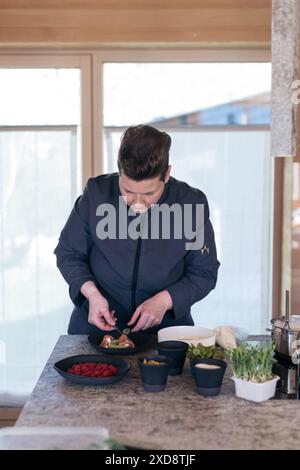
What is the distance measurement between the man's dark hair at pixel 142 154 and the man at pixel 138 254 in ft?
0.52

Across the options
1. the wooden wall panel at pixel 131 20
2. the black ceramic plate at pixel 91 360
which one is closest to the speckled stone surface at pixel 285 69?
the black ceramic plate at pixel 91 360

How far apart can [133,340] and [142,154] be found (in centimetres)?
71

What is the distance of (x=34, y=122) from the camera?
13.3ft

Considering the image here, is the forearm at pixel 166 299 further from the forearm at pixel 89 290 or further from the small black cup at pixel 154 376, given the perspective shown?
the small black cup at pixel 154 376

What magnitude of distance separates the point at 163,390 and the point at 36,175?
2225 mm

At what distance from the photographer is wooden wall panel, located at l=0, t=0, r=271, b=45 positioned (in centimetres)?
380

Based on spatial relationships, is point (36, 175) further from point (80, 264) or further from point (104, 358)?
point (104, 358)

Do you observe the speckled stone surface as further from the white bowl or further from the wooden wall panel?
the wooden wall panel

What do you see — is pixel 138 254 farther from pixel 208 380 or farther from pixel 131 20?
pixel 131 20

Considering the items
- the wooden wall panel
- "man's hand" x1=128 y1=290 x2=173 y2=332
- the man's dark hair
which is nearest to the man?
"man's hand" x1=128 y1=290 x2=173 y2=332

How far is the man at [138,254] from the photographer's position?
267cm

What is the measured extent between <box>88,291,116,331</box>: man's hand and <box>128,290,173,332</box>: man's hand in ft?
0.27

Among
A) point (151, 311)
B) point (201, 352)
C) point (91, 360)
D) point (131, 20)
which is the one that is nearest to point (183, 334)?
point (151, 311)
